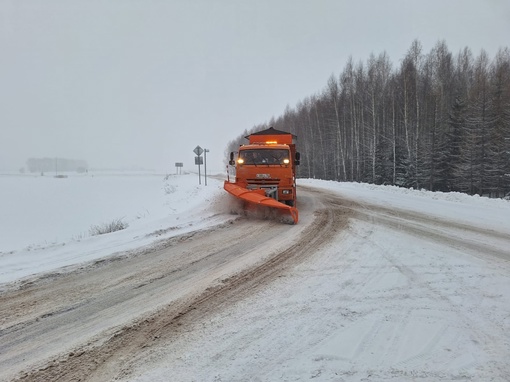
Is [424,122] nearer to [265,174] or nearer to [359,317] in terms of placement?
[265,174]

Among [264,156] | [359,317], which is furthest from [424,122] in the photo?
[359,317]

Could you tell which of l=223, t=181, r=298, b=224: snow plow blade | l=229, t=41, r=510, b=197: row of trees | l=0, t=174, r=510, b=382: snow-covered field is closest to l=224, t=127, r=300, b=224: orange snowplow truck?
l=223, t=181, r=298, b=224: snow plow blade

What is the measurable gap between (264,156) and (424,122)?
2926 cm

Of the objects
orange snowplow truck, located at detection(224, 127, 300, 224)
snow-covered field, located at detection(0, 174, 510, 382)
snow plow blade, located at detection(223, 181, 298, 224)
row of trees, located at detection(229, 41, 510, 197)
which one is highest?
row of trees, located at detection(229, 41, 510, 197)

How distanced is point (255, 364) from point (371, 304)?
1628 mm

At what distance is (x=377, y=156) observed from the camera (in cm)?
3297

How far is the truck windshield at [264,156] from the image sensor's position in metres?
11.1

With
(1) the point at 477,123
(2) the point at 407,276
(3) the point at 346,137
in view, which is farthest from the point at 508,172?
(2) the point at 407,276

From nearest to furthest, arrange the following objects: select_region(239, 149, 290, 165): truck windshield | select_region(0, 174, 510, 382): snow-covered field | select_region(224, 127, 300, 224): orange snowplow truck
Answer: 1. select_region(0, 174, 510, 382): snow-covered field
2. select_region(224, 127, 300, 224): orange snowplow truck
3. select_region(239, 149, 290, 165): truck windshield

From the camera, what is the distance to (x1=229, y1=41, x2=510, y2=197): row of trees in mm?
26594

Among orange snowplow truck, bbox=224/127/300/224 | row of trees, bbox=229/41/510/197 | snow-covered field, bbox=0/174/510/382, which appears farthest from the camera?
row of trees, bbox=229/41/510/197

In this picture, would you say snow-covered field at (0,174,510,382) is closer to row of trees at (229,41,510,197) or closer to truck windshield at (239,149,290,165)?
truck windshield at (239,149,290,165)

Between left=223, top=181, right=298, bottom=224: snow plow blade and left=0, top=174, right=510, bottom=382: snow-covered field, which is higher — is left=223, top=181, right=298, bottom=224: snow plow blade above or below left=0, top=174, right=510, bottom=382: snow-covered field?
above

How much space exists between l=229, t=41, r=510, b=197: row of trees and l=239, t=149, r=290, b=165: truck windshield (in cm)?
2106
